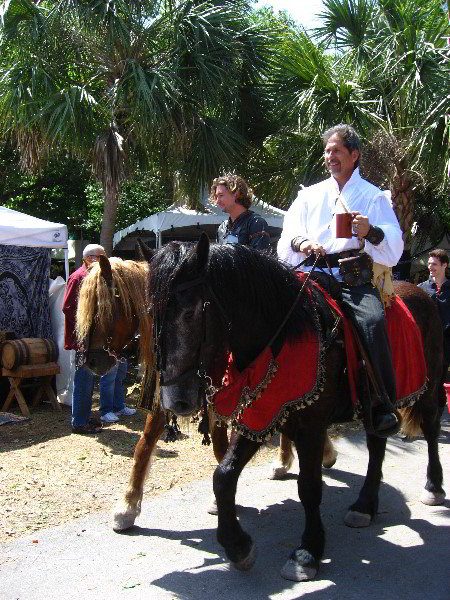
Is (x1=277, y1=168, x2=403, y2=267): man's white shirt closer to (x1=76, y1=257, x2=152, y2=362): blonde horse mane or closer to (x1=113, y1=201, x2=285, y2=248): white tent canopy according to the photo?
(x1=76, y1=257, x2=152, y2=362): blonde horse mane

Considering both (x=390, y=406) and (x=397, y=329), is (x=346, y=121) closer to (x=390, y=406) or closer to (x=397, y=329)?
(x=397, y=329)

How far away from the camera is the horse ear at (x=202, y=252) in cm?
286

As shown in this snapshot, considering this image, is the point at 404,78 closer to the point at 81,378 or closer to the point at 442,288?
the point at 442,288

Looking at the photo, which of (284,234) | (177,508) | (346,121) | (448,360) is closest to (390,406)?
(284,234)

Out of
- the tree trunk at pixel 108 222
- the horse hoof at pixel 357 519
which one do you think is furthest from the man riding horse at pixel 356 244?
the tree trunk at pixel 108 222

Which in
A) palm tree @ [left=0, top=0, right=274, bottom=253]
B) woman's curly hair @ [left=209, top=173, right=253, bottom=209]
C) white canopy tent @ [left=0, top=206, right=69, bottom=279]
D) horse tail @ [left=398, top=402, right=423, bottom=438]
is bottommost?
horse tail @ [left=398, top=402, right=423, bottom=438]

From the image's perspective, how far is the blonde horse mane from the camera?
14.3 feet

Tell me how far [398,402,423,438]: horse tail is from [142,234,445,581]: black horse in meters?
1.34

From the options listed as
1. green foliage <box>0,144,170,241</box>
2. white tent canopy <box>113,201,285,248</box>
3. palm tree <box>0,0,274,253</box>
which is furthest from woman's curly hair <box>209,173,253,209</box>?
green foliage <box>0,144,170,241</box>

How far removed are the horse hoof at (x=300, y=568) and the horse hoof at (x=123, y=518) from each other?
1.05 m

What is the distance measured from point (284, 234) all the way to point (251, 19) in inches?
284

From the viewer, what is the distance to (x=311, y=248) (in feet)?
11.8

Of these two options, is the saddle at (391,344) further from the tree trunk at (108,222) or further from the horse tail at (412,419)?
the tree trunk at (108,222)

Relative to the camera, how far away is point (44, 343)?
770 cm
